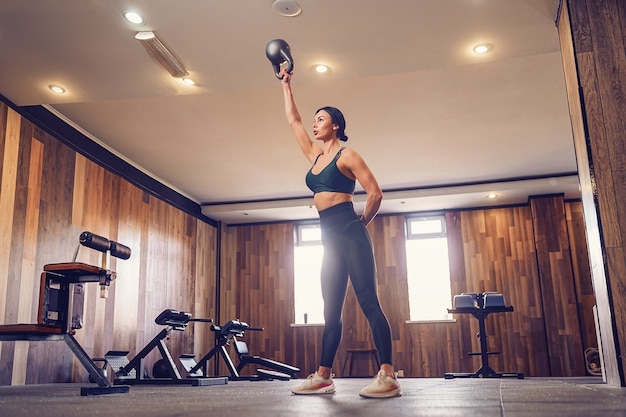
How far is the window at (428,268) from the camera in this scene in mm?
8719

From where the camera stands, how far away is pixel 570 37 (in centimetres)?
315

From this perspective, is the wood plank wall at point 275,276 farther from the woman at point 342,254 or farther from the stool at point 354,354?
the woman at point 342,254

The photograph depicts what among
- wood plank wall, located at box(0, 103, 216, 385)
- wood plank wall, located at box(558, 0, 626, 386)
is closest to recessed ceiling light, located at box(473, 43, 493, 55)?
wood plank wall, located at box(558, 0, 626, 386)

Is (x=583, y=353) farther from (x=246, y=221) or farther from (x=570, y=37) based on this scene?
(x=570, y=37)

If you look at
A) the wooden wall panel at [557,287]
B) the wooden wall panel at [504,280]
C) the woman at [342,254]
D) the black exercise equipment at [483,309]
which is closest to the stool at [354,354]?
the wooden wall panel at [504,280]

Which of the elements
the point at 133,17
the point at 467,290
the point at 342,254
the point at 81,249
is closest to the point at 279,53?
the point at 342,254

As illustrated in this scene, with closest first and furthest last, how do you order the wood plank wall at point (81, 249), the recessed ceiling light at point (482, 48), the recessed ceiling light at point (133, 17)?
the recessed ceiling light at point (133, 17) → the recessed ceiling light at point (482, 48) → the wood plank wall at point (81, 249)

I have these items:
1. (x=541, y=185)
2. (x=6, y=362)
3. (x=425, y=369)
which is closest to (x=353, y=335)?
(x=425, y=369)

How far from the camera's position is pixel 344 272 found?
2297 mm

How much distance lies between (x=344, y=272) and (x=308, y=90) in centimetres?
306

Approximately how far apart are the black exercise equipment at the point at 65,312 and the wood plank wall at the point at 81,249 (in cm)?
181

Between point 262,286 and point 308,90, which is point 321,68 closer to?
point 308,90

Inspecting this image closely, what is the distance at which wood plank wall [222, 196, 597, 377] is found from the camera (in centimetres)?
809

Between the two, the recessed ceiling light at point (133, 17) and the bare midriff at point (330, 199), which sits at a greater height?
the recessed ceiling light at point (133, 17)
